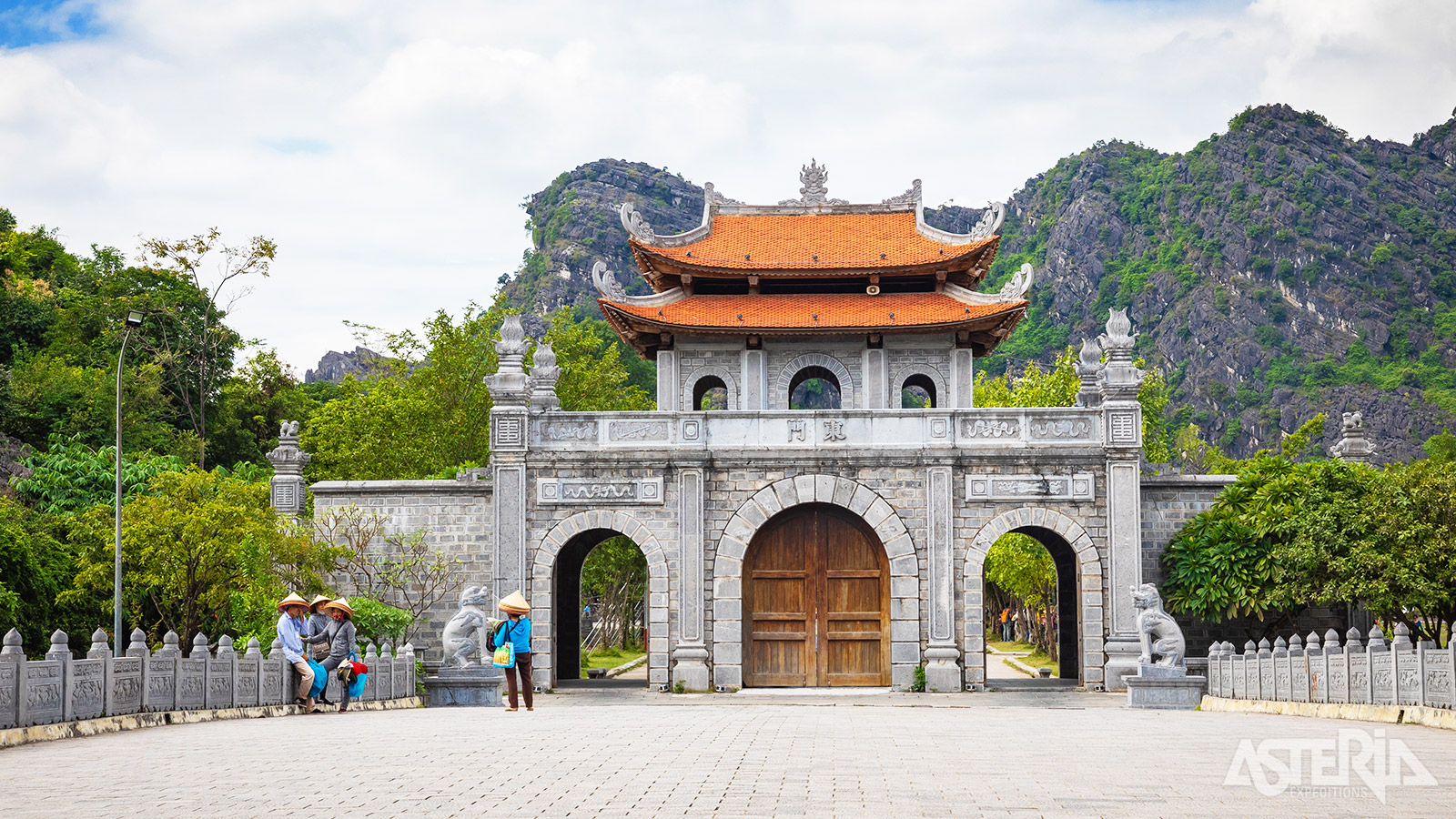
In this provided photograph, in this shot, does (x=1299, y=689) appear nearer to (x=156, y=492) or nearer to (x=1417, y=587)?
(x=1417, y=587)

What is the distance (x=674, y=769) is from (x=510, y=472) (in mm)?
16040

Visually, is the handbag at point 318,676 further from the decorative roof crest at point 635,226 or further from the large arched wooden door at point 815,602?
the decorative roof crest at point 635,226

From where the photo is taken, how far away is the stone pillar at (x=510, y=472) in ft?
83.6

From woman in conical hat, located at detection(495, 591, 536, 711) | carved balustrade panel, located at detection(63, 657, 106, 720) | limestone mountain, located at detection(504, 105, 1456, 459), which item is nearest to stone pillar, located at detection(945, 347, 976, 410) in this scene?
woman in conical hat, located at detection(495, 591, 536, 711)

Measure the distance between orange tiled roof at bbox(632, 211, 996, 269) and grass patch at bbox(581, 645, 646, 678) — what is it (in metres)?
10.4

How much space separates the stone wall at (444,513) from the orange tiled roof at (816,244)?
6292 millimetres

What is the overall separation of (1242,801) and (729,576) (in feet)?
56.9

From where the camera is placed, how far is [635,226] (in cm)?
2864

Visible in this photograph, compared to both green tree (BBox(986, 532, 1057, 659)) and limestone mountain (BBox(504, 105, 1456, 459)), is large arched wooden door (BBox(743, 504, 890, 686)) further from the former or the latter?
limestone mountain (BBox(504, 105, 1456, 459))

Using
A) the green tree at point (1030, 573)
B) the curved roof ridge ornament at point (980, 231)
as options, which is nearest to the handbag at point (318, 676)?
the curved roof ridge ornament at point (980, 231)

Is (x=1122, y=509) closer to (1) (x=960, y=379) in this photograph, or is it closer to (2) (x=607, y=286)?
(1) (x=960, y=379)

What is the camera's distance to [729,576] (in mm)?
25484

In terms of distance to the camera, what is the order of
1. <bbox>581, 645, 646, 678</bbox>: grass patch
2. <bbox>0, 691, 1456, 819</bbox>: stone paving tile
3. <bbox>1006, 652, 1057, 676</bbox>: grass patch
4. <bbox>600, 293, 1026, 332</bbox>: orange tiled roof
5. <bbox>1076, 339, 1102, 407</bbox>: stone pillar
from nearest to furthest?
<bbox>0, 691, 1456, 819</bbox>: stone paving tile, <bbox>1076, 339, 1102, 407</bbox>: stone pillar, <bbox>600, 293, 1026, 332</bbox>: orange tiled roof, <bbox>1006, 652, 1057, 676</bbox>: grass patch, <bbox>581, 645, 646, 678</bbox>: grass patch

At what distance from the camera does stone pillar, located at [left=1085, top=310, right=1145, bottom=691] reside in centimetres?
2466
